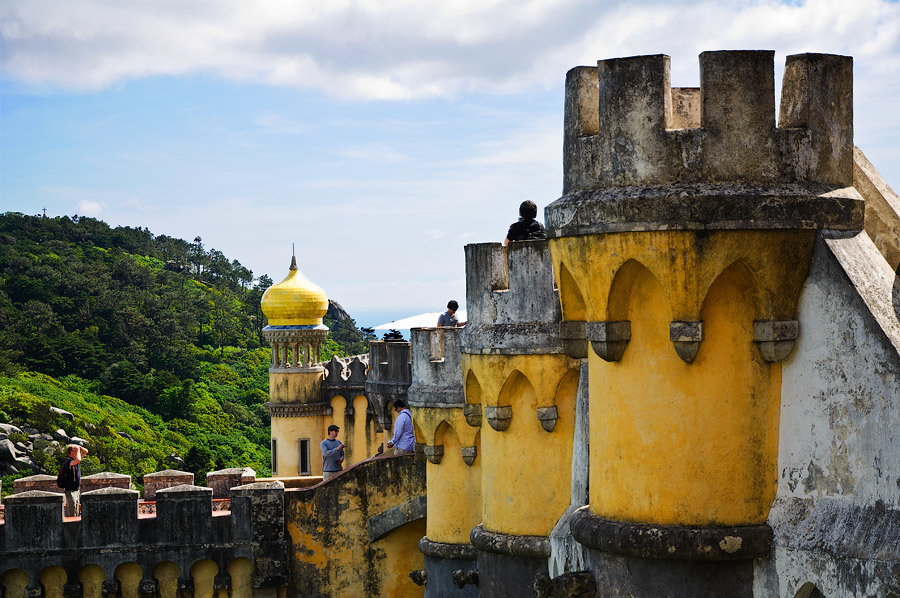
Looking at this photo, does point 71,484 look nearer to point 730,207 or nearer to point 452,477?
point 452,477

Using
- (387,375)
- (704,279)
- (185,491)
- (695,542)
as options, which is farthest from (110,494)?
(704,279)

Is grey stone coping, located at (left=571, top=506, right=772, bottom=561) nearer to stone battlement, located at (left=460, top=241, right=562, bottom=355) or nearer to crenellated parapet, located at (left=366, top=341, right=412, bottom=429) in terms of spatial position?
stone battlement, located at (left=460, top=241, right=562, bottom=355)

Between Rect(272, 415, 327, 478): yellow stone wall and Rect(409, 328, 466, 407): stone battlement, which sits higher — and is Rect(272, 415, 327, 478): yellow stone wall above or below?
below

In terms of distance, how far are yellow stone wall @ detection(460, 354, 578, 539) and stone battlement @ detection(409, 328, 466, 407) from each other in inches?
Result: 104

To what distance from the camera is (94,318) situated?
198ft

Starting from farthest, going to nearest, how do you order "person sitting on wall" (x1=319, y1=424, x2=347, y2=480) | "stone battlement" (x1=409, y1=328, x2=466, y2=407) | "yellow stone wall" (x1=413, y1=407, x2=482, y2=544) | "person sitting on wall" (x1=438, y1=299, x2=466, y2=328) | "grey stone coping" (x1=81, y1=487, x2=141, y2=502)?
1. "person sitting on wall" (x1=319, y1=424, x2=347, y2=480)
2. "grey stone coping" (x1=81, y1=487, x2=141, y2=502)
3. "person sitting on wall" (x1=438, y1=299, x2=466, y2=328)
4. "stone battlement" (x1=409, y1=328, x2=466, y2=407)
5. "yellow stone wall" (x1=413, y1=407, x2=482, y2=544)

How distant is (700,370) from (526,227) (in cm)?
554

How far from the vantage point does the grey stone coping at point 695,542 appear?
686 cm

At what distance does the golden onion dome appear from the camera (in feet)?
108

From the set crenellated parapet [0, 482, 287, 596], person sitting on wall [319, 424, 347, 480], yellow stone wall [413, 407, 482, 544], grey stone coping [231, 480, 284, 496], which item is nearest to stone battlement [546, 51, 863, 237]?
yellow stone wall [413, 407, 482, 544]

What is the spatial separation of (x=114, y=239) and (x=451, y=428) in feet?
222

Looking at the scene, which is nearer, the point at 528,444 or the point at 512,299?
the point at 528,444

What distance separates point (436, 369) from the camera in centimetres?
1534

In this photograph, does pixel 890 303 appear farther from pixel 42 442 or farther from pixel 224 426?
pixel 224 426
